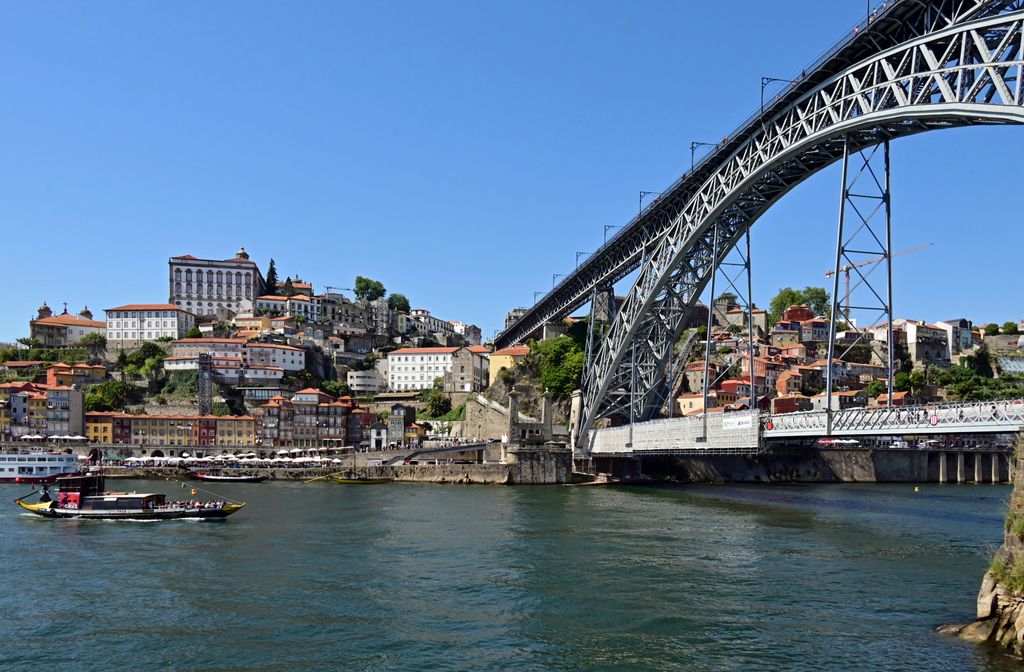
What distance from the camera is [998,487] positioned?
63875 mm

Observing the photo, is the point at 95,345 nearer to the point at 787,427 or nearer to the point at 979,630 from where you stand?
the point at 787,427

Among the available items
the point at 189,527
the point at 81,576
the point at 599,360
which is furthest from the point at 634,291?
the point at 81,576

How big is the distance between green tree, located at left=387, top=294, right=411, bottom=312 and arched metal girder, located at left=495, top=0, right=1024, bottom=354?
39108mm

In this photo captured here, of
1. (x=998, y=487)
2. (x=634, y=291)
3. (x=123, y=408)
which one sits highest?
(x=634, y=291)

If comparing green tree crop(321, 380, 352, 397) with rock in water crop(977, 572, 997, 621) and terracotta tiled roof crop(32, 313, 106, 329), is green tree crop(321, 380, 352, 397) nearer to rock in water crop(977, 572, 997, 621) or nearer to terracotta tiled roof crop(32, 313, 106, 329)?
terracotta tiled roof crop(32, 313, 106, 329)

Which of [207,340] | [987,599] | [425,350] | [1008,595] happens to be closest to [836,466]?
[425,350]

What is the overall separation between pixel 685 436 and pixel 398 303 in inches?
3143

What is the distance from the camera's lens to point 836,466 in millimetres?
66625

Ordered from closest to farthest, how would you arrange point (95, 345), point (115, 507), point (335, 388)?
point (115, 507) < point (335, 388) < point (95, 345)

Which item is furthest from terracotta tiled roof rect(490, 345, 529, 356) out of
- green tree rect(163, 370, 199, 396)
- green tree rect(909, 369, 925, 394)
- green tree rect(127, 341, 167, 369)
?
green tree rect(909, 369, 925, 394)

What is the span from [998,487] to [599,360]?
29.8m

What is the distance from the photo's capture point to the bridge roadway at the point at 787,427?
26.2m

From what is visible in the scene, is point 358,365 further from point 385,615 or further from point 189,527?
point 385,615

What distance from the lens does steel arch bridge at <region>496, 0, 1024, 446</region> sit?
2516cm
